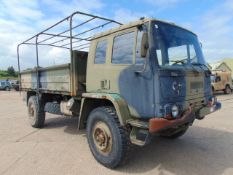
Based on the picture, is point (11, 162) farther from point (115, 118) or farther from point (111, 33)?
point (111, 33)

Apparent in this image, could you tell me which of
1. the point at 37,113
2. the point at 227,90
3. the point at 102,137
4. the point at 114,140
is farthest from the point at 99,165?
the point at 227,90

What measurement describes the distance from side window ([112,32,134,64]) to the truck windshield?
0.48 meters

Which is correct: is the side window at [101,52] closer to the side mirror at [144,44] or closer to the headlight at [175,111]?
the side mirror at [144,44]

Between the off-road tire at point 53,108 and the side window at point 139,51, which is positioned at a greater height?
the side window at point 139,51

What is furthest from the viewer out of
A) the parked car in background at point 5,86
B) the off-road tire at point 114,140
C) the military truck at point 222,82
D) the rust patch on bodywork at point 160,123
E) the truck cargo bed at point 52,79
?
the parked car in background at point 5,86

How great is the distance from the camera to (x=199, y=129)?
722 cm

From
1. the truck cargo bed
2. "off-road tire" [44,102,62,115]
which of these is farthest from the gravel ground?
the truck cargo bed

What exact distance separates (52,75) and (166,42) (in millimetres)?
3414

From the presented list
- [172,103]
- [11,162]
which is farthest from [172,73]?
[11,162]

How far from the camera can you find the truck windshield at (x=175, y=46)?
4059 mm

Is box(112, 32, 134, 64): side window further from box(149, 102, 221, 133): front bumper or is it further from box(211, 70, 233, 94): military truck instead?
box(211, 70, 233, 94): military truck

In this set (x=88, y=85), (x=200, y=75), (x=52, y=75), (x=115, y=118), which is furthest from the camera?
(x=52, y=75)

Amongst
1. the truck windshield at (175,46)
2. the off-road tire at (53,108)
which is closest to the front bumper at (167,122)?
the truck windshield at (175,46)

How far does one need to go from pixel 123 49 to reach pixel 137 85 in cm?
75
